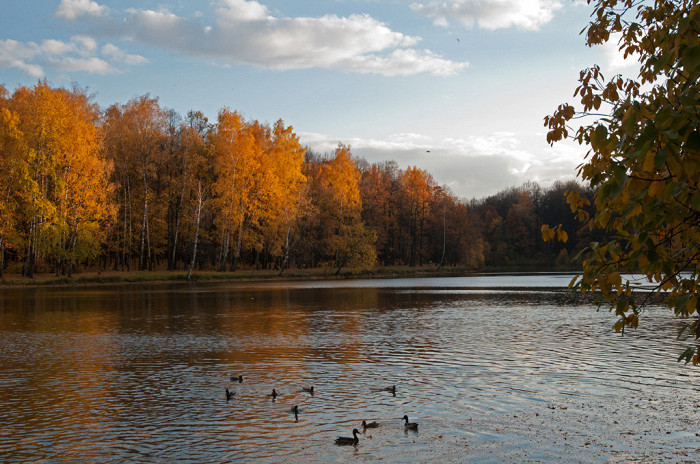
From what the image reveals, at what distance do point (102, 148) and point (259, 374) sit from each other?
43.1 meters

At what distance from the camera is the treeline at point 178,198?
158 ft

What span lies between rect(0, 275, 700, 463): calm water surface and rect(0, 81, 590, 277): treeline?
2464 cm

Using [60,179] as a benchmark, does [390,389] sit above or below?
below

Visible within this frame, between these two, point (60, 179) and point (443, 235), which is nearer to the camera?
point (60, 179)

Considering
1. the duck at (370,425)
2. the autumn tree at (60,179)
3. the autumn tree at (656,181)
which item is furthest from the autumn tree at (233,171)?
the autumn tree at (656,181)

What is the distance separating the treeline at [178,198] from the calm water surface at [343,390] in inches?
970

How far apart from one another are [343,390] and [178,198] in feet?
176

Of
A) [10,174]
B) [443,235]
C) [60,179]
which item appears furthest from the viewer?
[443,235]

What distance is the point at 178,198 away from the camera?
207 feet

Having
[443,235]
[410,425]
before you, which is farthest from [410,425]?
[443,235]

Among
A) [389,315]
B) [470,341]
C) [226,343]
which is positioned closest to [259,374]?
[226,343]

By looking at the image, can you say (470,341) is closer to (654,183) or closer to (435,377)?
(435,377)

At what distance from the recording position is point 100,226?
2089 inches

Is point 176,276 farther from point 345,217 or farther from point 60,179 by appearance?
point 345,217
